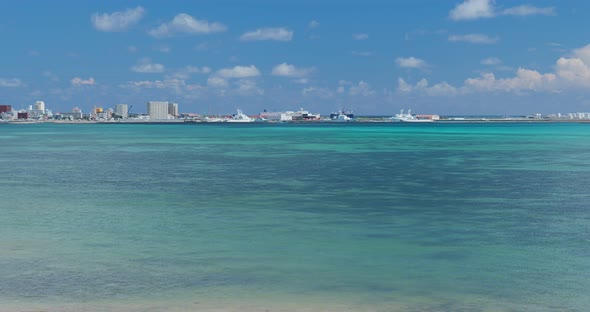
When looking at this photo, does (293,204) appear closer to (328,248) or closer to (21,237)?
(328,248)

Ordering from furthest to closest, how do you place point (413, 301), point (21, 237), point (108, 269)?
point (21, 237)
point (108, 269)
point (413, 301)

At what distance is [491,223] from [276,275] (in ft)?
30.9

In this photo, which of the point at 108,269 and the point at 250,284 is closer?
the point at 250,284

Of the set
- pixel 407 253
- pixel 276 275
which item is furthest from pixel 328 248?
pixel 276 275

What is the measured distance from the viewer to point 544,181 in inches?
1371

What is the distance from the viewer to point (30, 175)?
1527 inches

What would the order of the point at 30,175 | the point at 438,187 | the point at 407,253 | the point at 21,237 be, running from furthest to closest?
1. the point at 30,175
2. the point at 438,187
3. the point at 21,237
4. the point at 407,253

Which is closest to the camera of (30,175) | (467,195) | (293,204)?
(293,204)

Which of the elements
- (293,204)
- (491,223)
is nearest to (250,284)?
(491,223)

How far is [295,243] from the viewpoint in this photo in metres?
18.7

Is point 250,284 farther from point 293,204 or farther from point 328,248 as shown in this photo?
point 293,204

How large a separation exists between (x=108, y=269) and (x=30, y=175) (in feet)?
83.7

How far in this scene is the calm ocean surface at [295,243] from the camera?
1338 cm

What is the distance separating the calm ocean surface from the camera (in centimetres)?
1338
